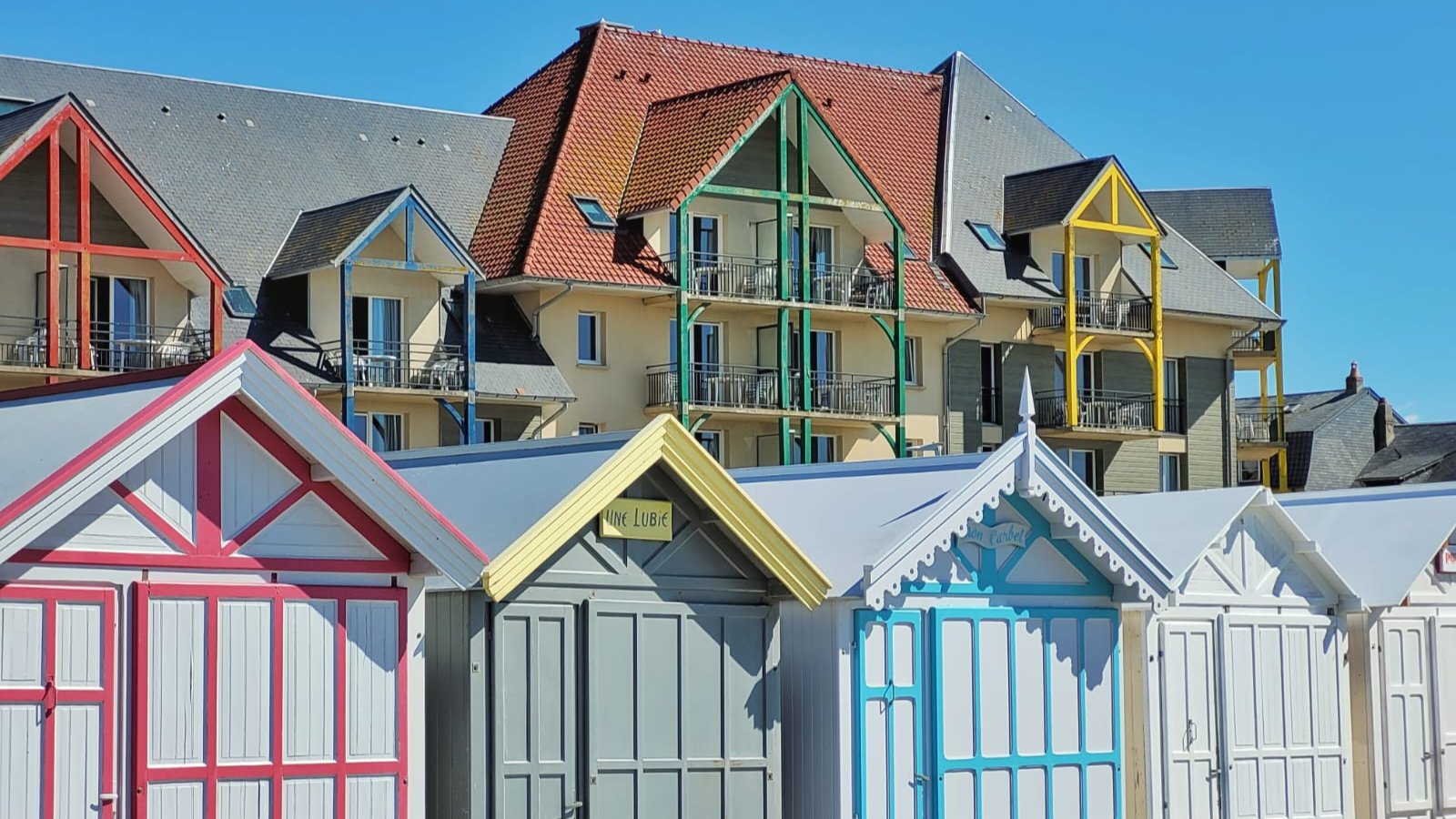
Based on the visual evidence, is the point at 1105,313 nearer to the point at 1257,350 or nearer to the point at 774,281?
the point at 774,281

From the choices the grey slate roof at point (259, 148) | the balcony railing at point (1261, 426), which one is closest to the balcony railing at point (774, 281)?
the grey slate roof at point (259, 148)

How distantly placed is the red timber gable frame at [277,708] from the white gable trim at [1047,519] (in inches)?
208

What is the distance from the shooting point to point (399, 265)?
42812 mm

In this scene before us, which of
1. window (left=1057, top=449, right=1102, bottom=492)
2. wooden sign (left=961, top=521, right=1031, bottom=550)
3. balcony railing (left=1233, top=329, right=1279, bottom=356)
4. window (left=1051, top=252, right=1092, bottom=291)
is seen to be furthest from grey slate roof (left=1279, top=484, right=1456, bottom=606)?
balcony railing (left=1233, top=329, right=1279, bottom=356)

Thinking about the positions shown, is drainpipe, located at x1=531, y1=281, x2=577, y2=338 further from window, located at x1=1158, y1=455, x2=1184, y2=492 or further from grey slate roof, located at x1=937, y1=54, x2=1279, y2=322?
window, located at x1=1158, y1=455, x2=1184, y2=492

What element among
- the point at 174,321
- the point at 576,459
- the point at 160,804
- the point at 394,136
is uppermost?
the point at 394,136

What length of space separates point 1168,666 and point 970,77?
3510 centimetres

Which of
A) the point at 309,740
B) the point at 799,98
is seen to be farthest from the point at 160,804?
the point at 799,98

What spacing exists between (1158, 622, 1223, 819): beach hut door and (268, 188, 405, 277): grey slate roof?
2075cm

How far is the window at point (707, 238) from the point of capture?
4847 cm

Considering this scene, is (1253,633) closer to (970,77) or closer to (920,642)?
(920,642)

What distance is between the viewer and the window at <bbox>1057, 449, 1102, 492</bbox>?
55.4 metres

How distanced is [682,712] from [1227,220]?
156ft

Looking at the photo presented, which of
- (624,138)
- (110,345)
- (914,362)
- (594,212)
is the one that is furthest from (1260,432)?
(110,345)
